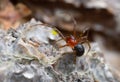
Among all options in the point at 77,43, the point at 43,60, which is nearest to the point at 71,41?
the point at 77,43

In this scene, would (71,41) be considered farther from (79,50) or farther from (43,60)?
(43,60)

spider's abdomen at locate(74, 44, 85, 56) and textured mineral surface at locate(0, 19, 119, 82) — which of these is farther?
spider's abdomen at locate(74, 44, 85, 56)

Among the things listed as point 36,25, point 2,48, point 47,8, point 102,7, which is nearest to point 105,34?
Result: point 102,7

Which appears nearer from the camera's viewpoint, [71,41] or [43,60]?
[43,60]

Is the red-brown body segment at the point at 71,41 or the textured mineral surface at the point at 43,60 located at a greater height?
the red-brown body segment at the point at 71,41

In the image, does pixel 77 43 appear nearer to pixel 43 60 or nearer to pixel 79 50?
pixel 79 50

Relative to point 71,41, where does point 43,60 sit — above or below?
below

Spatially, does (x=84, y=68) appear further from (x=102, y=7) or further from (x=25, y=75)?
(x=102, y=7)

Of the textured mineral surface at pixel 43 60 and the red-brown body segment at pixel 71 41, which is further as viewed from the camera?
the red-brown body segment at pixel 71 41

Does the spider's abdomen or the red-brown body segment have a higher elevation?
the red-brown body segment
